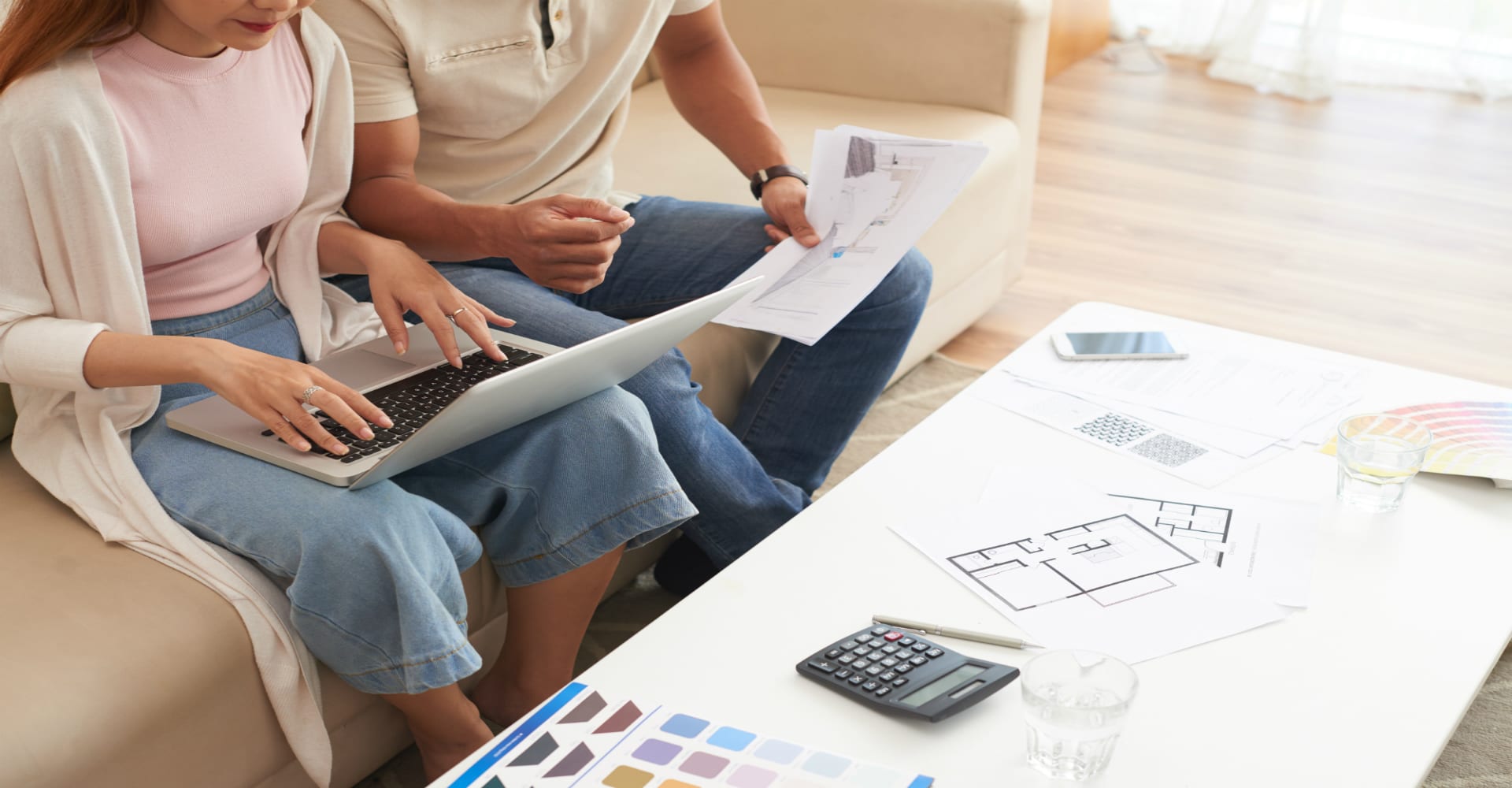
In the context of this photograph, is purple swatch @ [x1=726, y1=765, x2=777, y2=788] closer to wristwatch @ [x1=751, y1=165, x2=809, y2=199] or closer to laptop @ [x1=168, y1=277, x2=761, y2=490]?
laptop @ [x1=168, y1=277, x2=761, y2=490]

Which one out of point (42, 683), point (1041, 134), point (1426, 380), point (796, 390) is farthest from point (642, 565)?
point (1041, 134)

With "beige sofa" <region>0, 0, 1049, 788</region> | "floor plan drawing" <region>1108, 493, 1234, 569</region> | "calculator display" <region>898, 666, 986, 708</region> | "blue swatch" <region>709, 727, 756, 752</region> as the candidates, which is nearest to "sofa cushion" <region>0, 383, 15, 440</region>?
"beige sofa" <region>0, 0, 1049, 788</region>

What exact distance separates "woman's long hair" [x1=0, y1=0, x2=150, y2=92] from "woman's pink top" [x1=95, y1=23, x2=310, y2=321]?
43 millimetres

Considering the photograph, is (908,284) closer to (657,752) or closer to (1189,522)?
(1189,522)

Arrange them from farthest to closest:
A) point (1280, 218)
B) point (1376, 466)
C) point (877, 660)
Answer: point (1280, 218)
point (1376, 466)
point (877, 660)

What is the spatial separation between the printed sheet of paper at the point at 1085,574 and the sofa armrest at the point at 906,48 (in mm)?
1247

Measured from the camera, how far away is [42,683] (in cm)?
104

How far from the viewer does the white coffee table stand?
3.08 feet

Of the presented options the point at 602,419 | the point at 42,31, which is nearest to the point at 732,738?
the point at 602,419

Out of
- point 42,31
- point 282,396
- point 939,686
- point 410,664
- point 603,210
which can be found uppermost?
point 42,31

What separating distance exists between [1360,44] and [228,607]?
150 inches

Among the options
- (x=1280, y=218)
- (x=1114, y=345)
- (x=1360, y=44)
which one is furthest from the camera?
(x=1360, y=44)

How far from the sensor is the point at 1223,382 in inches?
59.1

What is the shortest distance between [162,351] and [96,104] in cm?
23
